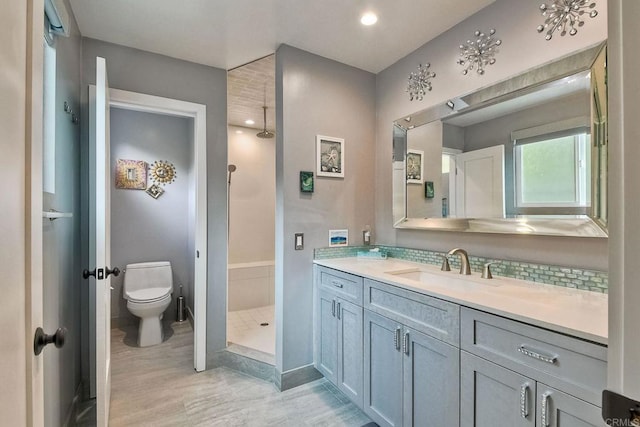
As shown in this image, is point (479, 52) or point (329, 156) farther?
point (329, 156)

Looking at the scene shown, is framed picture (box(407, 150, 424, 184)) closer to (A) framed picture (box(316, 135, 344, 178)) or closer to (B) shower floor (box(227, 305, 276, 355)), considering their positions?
(A) framed picture (box(316, 135, 344, 178))

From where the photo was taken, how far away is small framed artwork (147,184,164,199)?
345cm

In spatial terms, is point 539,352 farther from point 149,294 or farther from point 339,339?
point 149,294

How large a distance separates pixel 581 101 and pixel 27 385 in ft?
7.37

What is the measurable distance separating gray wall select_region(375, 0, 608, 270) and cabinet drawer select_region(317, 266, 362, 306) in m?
0.65

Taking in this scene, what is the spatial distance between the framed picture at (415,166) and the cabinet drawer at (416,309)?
94 centimetres

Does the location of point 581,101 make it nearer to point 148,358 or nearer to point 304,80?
point 304,80

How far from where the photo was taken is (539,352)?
1.03 m

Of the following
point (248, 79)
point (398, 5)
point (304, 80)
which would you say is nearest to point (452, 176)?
point (398, 5)

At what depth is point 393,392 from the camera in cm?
163

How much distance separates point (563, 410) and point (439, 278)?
0.95 metres

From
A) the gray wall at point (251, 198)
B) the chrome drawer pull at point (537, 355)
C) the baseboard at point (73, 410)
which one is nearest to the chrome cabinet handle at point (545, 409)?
the chrome drawer pull at point (537, 355)

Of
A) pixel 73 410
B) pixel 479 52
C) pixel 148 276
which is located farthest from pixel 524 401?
pixel 148 276

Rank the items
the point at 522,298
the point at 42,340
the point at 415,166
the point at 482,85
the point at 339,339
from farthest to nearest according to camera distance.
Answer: the point at 415,166, the point at 339,339, the point at 482,85, the point at 522,298, the point at 42,340
